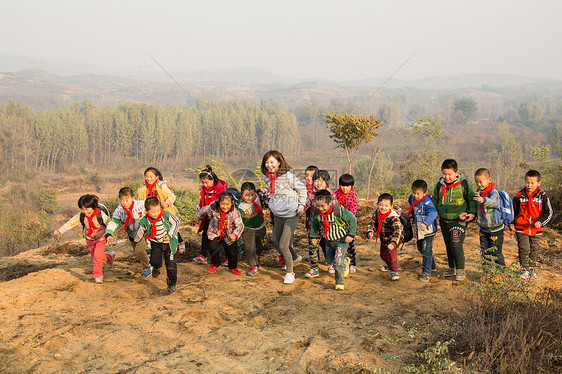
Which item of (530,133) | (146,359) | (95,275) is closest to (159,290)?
(95,275)

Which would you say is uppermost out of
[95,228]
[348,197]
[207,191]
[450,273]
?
[348,197]

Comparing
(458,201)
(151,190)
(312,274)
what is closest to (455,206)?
(458,201)

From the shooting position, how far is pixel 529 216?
5.56 metres

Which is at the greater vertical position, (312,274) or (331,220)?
(331,220)

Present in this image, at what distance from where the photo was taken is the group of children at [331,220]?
543 centimetres

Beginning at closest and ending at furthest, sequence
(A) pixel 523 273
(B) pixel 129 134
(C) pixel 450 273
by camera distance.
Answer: (A) pixel 523 273, (C) pixel 450 273, (B) pixel 129 134

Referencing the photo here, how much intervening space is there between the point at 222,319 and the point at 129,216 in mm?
2375

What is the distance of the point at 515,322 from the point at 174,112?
87.9 meters

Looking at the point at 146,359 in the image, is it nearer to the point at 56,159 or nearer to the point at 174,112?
the point at 56,159

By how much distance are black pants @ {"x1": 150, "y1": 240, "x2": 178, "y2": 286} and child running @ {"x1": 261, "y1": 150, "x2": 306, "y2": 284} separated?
1.52 meters

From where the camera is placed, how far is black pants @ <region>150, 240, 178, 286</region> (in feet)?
17.6

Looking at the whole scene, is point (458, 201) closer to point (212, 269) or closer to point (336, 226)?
point (336, 226)

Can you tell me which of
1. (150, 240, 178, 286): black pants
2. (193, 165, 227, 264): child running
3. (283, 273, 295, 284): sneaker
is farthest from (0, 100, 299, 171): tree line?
(283, 273, 295, 284): sneaker

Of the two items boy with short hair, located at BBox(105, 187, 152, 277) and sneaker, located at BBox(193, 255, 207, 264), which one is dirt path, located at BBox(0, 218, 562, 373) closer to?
sneaker, located at BBox(193, 255, 207, 264)
